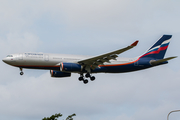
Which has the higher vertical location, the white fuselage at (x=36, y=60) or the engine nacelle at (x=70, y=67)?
the white fuselage at (x=36, y=60)

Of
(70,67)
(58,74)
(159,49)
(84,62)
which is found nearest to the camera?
(70,67)

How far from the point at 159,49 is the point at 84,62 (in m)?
16.4

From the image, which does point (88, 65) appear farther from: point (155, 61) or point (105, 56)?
point (155, 61)

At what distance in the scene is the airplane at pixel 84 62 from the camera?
53156mm

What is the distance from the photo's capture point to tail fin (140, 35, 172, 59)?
62375 millimetres

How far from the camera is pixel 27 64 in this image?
53.2m

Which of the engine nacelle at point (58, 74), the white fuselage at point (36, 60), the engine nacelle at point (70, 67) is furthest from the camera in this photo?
the engine nacelle at point (58, 74)

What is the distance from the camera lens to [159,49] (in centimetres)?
6334

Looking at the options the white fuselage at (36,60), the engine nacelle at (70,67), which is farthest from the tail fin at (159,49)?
the white fuselage at (36,60)

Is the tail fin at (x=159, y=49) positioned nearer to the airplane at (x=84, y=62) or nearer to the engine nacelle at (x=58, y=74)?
the airplane at (x=84, y=62)

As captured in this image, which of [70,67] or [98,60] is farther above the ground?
[98,60]

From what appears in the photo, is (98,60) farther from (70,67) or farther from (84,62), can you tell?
(70,67)

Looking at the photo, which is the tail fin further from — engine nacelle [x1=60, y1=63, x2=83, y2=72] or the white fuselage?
the white fuselage

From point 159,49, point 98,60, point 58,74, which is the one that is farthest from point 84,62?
point 159,49
